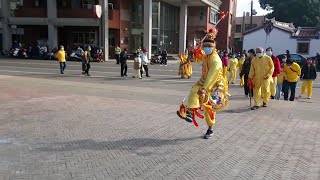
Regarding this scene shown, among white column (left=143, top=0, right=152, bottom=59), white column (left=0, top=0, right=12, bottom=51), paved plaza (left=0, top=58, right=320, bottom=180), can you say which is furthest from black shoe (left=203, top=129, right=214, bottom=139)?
white column (left=0, top=0, right=12, bottom=51)

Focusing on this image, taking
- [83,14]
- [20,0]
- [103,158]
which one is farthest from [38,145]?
[20,0]

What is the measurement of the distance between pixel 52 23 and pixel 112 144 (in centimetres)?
3077

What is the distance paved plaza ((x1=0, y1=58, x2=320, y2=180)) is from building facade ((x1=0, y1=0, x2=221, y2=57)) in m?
23.6

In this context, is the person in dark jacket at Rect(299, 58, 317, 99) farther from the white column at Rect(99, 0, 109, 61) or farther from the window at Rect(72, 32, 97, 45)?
the window at Rect(72, 32, 97, 45)

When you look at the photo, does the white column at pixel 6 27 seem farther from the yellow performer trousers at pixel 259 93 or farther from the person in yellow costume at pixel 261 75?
the yellow performer trousers at pixel 259 93

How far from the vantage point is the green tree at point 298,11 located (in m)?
53.8

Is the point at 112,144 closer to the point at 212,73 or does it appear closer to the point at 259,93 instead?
the point at 212,73

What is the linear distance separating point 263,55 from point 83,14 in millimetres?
26821

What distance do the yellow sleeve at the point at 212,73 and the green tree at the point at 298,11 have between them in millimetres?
52476

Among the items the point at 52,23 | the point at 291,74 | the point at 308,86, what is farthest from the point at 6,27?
the point at 291,74

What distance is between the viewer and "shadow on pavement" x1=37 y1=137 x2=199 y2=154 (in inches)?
245

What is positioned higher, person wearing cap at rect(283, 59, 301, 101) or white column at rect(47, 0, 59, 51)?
white column at rect(47, 0, 59, 51)

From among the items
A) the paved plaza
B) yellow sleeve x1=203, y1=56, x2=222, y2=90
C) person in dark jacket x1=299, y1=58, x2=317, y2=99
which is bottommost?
the paved plaza

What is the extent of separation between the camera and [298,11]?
55.0m
